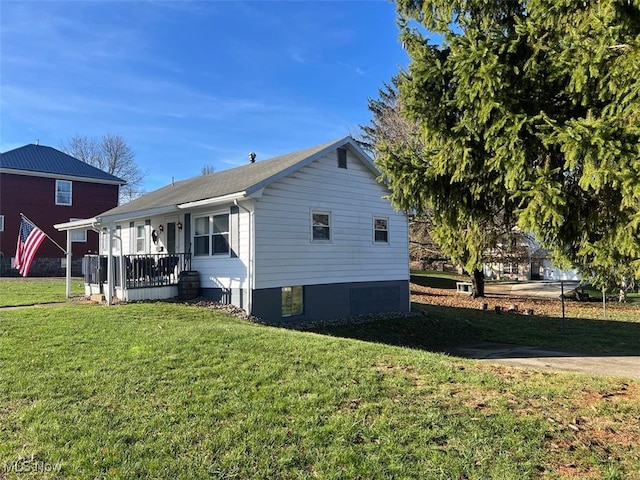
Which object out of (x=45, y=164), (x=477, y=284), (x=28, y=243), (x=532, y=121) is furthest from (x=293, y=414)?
(x=45, y=164)

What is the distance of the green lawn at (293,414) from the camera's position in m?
3.42

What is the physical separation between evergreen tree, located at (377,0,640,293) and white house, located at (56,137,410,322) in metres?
6.08

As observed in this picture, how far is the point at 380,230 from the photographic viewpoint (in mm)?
15484

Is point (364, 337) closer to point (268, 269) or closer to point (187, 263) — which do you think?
point (268, 269)

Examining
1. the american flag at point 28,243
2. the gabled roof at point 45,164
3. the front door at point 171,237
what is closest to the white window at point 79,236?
the gabled roof at point 45,164

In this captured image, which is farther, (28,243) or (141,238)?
(141,238)

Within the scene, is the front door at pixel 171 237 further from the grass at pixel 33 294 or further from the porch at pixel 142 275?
the grass at pixel 33 294

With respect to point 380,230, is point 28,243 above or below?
below

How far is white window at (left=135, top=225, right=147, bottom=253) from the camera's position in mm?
16234

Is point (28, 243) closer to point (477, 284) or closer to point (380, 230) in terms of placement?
point (380, 230)

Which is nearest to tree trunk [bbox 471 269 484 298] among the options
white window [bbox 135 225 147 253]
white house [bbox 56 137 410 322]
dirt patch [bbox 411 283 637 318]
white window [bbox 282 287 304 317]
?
dirt patch [bbox 411 283 637 318]

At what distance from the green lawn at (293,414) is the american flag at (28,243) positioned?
6368mm

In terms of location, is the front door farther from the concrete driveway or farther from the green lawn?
the concrete driveway

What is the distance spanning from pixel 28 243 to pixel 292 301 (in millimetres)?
7636
